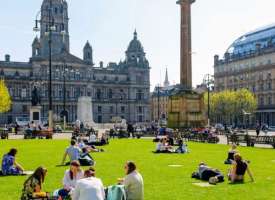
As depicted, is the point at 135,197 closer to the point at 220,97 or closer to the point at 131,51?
the point at 220,97

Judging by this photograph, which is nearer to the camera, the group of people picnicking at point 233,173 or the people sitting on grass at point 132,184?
the people sitting on grass at point 132,184

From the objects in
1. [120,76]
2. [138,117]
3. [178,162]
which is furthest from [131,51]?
[178,162]

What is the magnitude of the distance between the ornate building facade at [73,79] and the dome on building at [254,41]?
1334 inches

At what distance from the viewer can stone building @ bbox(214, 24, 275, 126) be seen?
110 metres

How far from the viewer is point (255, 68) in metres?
114

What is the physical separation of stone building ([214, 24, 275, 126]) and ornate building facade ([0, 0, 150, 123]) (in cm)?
3096

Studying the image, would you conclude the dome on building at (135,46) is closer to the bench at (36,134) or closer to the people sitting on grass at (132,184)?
the bench at (36,134)

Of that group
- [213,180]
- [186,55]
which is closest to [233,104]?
[186,55]

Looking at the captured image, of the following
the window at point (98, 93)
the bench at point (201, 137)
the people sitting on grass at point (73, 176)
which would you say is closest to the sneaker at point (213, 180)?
the people sitting on grass at point (73, 176)

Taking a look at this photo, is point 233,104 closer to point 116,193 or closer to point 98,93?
point 98,93

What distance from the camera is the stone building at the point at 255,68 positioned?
360ft

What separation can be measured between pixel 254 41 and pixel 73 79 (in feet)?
170

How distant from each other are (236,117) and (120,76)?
49.1 meters

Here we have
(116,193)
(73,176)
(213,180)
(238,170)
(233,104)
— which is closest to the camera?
(116,193)
